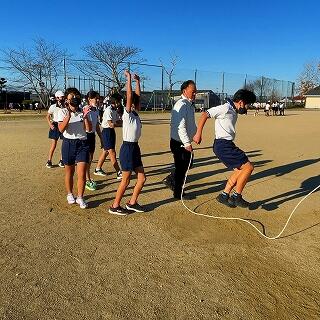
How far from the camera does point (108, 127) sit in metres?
7.34

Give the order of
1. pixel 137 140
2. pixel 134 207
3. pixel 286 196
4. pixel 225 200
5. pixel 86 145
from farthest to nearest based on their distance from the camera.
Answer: pixel 286 196
pixel 225 200
pixel 86 145
pixel 134 207
pixel 137 140

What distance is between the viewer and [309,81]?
9169cm

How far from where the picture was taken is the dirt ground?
310 centimetres

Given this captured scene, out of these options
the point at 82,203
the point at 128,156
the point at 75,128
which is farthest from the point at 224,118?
the point at 82,203

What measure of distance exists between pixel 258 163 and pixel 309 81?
90.4 m

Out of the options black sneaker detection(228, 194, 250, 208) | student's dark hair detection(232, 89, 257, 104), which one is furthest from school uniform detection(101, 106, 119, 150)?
black sneaker detection(228, 194, 250, 208)

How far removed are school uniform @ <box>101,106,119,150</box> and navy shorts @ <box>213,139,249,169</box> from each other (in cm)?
234

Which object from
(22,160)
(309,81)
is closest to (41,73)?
(22,160)

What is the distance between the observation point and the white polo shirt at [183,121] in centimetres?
571

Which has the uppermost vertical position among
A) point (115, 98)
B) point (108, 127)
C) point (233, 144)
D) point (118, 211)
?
point (115, 98)

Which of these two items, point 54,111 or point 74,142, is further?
point 54,111

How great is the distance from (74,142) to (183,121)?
1.61m

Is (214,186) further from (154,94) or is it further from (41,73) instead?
(154,94)

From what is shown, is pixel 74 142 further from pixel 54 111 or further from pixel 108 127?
pixel 54 111
